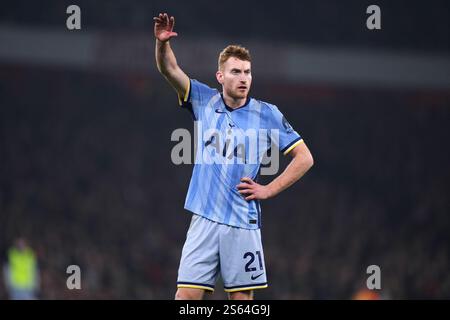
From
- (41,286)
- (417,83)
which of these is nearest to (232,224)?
(41,286)

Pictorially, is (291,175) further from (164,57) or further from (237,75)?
(164,57)

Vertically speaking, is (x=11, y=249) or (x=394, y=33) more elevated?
(x=394, y=33)

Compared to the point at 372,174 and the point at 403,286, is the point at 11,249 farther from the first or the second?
the point at 372,174

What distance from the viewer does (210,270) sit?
5.58m

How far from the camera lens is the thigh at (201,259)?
5.54 m

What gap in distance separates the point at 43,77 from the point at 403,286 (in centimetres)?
949

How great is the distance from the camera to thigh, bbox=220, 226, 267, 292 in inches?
220

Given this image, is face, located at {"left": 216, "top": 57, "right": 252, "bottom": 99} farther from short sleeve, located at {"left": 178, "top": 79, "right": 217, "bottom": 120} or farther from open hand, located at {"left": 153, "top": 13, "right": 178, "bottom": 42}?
open hand, located at {"left": 153, "top": 13, "right": 178, "bottom": 42}

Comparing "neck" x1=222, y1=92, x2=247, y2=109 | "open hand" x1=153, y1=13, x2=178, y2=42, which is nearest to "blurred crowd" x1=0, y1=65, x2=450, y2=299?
"neck" x1=222, y1=92, x2=247, y2=109

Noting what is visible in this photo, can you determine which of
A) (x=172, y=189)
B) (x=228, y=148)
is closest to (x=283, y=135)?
(x=228, y=148)

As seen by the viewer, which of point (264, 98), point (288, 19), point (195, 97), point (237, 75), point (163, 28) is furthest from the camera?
point (264, 98)

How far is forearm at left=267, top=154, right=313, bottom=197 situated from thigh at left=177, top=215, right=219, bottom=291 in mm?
451

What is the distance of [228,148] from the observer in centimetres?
565

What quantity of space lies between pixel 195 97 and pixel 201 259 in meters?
1.07
